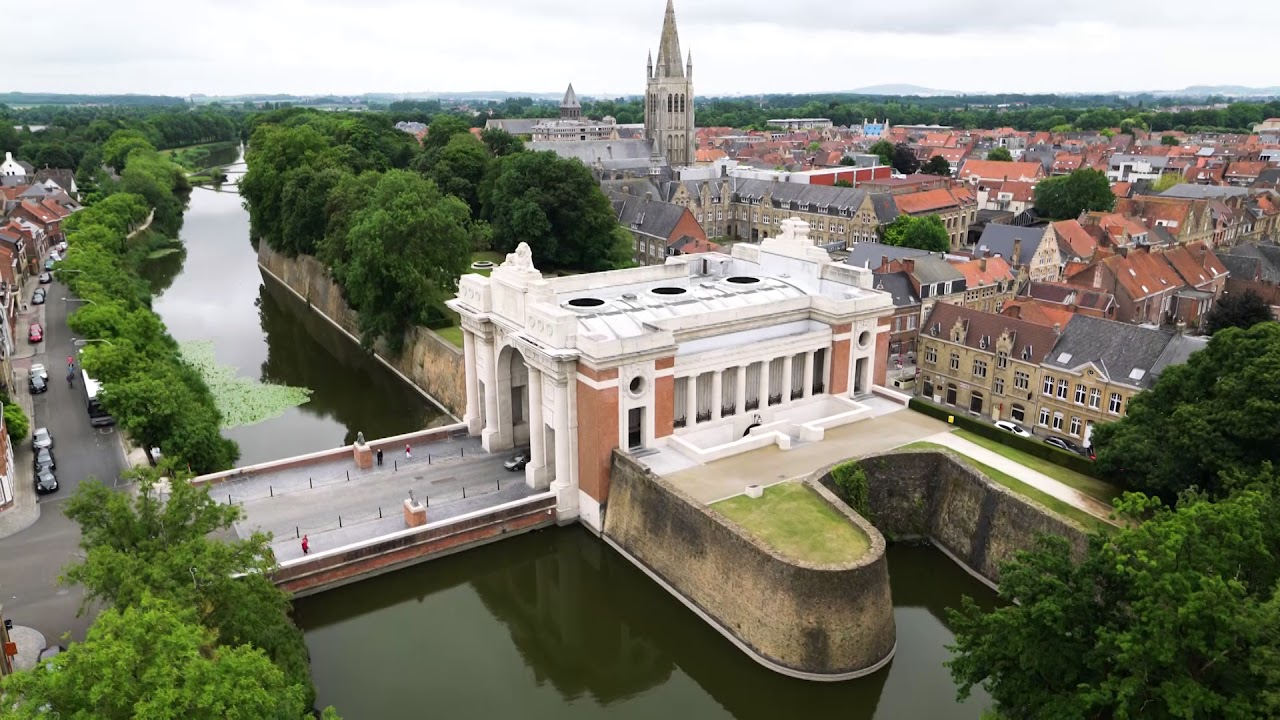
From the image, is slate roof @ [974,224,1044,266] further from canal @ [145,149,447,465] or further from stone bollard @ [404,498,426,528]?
stone bollard @ [404,498,426,528]

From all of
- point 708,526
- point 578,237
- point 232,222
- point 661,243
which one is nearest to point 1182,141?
point 661,243

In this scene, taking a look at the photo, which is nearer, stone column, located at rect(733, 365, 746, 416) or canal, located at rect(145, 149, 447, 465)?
stone column, located at rect(733, 365, 746, 416)

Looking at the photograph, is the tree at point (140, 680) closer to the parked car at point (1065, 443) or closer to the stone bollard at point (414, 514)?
the stone bollard at point (414, 514)

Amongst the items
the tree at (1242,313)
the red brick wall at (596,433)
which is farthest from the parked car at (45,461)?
the tree at (1242,313)

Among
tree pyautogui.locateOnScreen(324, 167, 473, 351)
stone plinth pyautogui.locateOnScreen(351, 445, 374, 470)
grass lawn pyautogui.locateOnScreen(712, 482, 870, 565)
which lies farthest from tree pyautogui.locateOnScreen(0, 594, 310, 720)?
tree pyautogui.locateOnScreen(324, 167, 473, 351)

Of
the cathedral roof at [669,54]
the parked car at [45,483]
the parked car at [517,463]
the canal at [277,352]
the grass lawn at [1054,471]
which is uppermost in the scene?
the cathedral roof at [669,54]

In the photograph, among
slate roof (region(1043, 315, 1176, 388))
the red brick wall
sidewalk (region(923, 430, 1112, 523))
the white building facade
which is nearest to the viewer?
sidewalk (region(923, 430, 1112, 523))

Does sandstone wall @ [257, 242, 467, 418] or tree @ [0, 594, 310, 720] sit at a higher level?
tree @ [0, 594, 310, 720]
